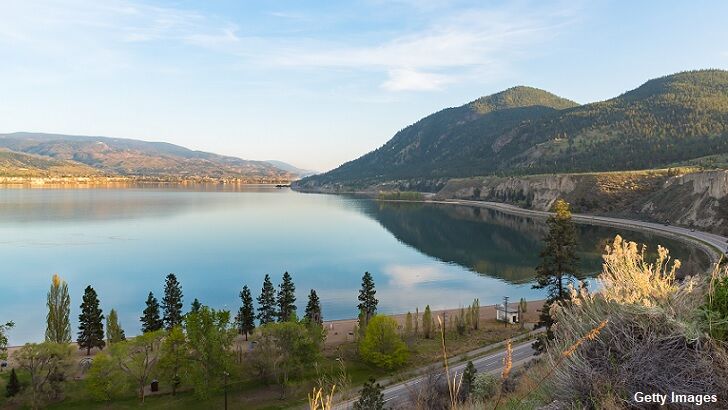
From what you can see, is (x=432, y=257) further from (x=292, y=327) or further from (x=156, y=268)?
(x=292, y=327)

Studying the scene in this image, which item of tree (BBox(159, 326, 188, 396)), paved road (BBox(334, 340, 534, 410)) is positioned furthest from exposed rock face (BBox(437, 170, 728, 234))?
tree (BBox(159, 326, 188, 396))

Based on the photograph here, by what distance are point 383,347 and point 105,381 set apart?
20.4 metres

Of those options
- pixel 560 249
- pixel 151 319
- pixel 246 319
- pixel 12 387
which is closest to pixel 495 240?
pixel 246 319

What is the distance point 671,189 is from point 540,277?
117160mm

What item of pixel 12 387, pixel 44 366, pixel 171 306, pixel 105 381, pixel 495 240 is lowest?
pixel 12 387

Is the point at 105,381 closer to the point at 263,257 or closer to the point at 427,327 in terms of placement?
the point at 427,327

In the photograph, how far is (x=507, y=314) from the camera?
169 feet

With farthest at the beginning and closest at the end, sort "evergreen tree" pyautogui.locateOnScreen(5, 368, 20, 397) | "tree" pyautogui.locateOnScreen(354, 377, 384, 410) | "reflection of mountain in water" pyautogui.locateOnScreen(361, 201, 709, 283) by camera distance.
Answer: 1. "reflection of mountain in water" pyautogui.locateOnScreen(361, 201, 709, 283)
2. "evergreen tree" pyautogui.locateOnScreen(5, 368, 20, 397)
3. "tree" pyautogui.locateOnScreen(354, 377, 384, 410)

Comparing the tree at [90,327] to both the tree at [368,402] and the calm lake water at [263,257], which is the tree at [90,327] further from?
the tree at [368,402]

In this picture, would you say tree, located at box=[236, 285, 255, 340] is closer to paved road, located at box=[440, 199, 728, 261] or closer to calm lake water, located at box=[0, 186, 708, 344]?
calm lake water, located at box=[0, 186, 708, 344]

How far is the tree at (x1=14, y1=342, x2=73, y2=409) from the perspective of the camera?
30062mm

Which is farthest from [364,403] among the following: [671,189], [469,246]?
[671,189]

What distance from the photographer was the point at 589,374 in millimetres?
5809

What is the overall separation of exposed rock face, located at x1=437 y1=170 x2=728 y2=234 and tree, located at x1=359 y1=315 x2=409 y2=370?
89831 millimetres
